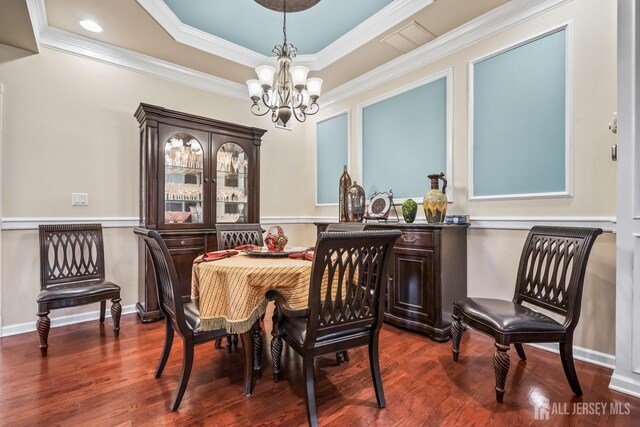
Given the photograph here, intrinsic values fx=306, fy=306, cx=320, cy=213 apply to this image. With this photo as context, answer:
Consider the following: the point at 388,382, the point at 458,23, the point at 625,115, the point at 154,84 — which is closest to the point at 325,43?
the point at 458,23

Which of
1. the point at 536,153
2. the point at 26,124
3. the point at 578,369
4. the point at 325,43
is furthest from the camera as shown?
the point at 325,43

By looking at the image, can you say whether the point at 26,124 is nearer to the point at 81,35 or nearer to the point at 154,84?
the point at 81,35

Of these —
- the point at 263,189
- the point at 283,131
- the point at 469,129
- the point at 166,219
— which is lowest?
the point at 166,219

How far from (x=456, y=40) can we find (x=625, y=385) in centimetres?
291

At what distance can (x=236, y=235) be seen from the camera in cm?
294

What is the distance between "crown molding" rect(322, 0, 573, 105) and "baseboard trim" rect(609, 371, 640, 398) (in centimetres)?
258

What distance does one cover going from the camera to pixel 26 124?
2.73 meters

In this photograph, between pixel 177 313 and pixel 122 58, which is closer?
pixel 177 313

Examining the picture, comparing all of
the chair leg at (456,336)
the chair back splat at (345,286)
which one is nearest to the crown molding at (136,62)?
the chair back splat at (345,286)

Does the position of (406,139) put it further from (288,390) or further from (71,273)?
(71,273)

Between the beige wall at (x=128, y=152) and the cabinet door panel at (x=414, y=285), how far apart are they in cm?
52

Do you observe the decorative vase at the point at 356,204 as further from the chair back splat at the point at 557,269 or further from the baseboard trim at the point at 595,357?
the baseboard trim at the point at 595,357

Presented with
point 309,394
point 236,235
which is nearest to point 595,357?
point 309,394

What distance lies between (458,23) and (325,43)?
1.33 m
